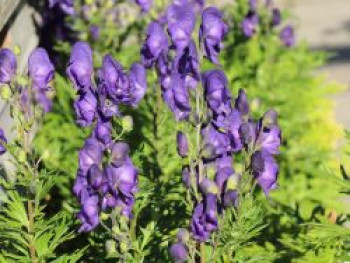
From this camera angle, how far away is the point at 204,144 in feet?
8.57

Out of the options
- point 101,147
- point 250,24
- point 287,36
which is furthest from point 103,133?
point 287,36

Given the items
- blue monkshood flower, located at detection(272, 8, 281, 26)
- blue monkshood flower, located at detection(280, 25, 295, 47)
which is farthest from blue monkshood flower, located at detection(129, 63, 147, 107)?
blue monkshood flower, located at detection(280, 25, 295, 47)

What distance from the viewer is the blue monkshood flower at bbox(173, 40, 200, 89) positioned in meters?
2.68

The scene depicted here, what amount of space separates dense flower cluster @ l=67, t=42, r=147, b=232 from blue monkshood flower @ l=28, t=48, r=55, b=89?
14cm

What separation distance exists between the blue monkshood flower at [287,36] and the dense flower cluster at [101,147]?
3.23 metres

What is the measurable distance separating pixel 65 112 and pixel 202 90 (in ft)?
7.98

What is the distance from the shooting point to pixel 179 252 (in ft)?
8.45

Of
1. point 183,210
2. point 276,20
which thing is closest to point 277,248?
point 183,210

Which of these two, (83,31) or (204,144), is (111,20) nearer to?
(83,31)

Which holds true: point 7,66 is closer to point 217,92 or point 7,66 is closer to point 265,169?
point 217,92

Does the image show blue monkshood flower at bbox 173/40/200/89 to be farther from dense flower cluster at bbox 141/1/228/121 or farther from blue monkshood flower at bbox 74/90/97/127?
blue monkshood flower at bbox 74/90/97/127

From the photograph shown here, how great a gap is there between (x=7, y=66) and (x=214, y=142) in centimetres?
75

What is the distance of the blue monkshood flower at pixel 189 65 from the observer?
268 cm

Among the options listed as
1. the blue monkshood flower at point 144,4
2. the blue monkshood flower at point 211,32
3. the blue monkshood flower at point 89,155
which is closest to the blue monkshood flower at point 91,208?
the blue monkshood flower at point 89,155
